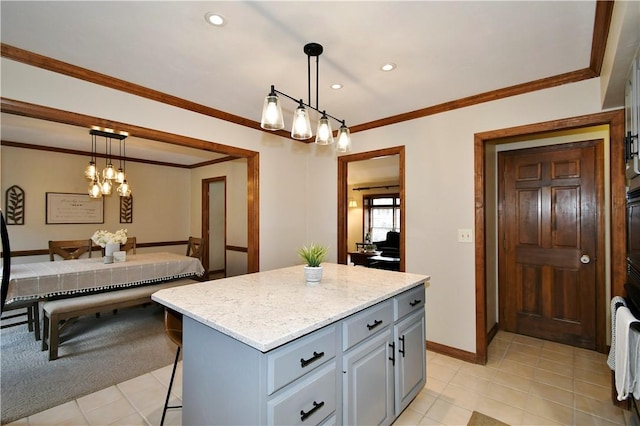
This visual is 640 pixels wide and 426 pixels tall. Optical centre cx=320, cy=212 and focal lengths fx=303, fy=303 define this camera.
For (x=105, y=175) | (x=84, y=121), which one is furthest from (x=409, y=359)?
(x=105, y=175)

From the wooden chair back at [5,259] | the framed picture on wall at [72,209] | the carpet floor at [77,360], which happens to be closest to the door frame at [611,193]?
the carpet floor at [77,360]

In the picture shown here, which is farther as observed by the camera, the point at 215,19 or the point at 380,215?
the point at 380,215

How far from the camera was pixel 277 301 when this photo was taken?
161 centimetres

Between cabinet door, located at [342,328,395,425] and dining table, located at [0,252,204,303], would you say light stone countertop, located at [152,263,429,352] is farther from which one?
dining table, located at [0,252,204,303]

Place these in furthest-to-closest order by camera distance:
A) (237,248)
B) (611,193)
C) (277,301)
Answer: (237,248) < (611,193) < (277,301)

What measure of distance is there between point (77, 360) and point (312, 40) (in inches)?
134

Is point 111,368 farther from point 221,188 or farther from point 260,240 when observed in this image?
point 221,188

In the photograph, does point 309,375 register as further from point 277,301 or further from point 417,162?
point 417,162

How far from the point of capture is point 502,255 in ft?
11.8

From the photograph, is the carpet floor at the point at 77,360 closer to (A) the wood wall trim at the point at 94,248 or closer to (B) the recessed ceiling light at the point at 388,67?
(A) the wood wall trim at the point at 94,248

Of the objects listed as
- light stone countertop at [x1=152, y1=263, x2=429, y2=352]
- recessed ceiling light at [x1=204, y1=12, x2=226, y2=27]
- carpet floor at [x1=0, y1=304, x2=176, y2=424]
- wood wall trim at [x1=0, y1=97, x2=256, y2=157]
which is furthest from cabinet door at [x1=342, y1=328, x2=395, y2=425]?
wood wall trim at [x1=0, y1=97, x2=256, y2=157]

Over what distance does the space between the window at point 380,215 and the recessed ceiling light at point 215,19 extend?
691cm

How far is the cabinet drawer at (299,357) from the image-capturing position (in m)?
1.17

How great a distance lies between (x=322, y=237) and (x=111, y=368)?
254cm
